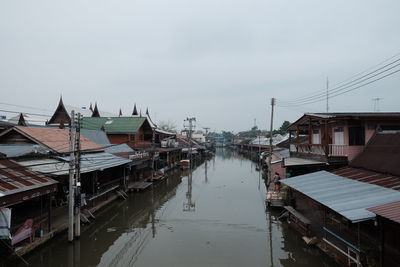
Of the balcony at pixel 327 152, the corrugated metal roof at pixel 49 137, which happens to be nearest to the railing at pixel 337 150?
the balcony at pixel 327 152

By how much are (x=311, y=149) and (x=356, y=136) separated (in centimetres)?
321

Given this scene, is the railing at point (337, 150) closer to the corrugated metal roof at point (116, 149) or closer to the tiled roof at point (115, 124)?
the corrugated metal roof at point (116, 149)

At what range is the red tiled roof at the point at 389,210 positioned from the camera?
750 centimetres

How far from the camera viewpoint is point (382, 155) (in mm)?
13555

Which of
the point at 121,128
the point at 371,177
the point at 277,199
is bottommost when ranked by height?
the point at 277,199

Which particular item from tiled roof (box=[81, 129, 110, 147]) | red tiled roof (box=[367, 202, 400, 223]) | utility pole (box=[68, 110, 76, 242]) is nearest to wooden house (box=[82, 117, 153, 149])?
tiled roof (box=[81, 129, 110, 147])

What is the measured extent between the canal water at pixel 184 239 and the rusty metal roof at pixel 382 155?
16.2ft

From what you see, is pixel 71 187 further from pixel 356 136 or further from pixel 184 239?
pixel 356 136

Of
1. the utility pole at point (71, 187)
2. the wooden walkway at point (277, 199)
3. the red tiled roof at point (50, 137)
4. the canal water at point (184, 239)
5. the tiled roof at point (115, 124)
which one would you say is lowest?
the canal water at point (184, 239)

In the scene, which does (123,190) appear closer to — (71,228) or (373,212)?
(71,228)

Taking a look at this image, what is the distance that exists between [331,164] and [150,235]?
37.0 feet

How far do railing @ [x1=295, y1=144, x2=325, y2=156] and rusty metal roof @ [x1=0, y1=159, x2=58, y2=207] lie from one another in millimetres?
14949

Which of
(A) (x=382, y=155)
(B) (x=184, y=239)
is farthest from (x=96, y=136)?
(A) (x=382, y=155)

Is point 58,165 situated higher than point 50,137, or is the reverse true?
point 50,137
